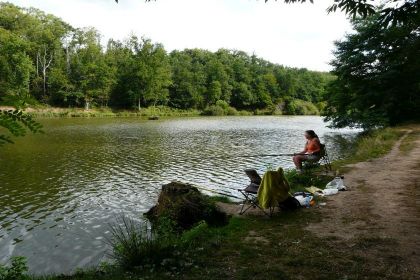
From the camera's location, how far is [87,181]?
1434 cm

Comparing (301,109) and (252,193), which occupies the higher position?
(301,109)

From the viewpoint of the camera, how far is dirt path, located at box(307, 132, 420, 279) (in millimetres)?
5828

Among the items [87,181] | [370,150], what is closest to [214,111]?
[370,150]

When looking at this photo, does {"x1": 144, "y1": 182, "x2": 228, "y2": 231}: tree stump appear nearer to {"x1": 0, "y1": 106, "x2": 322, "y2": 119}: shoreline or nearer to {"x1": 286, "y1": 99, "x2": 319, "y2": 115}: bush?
{"x1": 0, "y1": 106, "x2": 322, "y2": 119}: shoreline

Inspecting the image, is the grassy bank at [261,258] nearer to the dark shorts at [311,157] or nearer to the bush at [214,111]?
the dark shorts at [311,157]

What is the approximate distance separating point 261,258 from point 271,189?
2516 millimetres

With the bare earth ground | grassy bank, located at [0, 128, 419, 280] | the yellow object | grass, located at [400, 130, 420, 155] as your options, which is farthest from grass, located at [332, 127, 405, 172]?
grassy bank, located at [0, 128, 419, 280]

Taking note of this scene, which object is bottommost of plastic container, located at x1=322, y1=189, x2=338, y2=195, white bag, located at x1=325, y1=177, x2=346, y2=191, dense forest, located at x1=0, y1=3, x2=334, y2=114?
plastic container, located at x1=322, y1=189, x2=338, y2=195

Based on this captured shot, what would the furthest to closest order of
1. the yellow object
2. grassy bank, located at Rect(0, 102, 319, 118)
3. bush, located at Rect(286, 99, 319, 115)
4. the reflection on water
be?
bush, located at Rect(286, 99, 319, 115), grassy bank, located at Rect(0, 102, 319, 118), the reflection on water, the yellow object

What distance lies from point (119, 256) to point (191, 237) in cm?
149

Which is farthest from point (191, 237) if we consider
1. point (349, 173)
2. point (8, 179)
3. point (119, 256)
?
point (8, 179)

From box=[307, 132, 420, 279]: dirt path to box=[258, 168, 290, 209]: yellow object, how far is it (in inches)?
40.9

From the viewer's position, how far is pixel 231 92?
95.8 meters

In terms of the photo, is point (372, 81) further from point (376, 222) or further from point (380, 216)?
point (376, 222)
